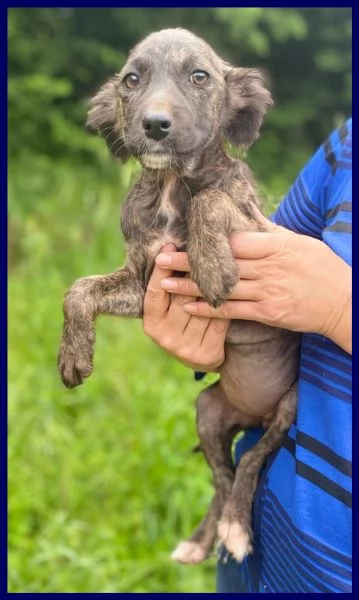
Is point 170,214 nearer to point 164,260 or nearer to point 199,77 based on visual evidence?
point 164,260

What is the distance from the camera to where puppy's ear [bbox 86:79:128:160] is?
2.70 meters

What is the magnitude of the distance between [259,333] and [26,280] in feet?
16.3

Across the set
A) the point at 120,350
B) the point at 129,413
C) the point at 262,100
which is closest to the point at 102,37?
the point at 120,350

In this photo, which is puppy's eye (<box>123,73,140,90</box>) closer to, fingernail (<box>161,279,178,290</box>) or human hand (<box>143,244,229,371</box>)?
human hand (<box>143,244,229,371</box>)

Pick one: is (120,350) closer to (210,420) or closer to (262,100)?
(210,420)

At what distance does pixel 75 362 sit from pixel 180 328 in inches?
14.4

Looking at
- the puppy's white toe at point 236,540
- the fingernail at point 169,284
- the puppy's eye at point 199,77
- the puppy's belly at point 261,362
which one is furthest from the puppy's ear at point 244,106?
the puppy's white toe at point 236,540

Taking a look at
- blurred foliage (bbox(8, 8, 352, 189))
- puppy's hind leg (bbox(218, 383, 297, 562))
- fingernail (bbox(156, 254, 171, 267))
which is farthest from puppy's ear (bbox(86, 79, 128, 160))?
blurred foliage (bbox(8, 8, 352, 189))

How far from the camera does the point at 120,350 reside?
625 cm

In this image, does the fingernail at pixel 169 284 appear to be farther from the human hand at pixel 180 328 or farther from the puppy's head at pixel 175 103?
the puppy's head at pixel 175 103

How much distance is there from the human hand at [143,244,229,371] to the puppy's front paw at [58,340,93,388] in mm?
237

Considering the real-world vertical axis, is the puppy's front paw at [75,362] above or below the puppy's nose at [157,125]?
below

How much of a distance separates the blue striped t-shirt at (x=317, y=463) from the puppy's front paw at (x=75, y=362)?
68 centimetres

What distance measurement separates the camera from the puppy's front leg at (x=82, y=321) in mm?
2457
